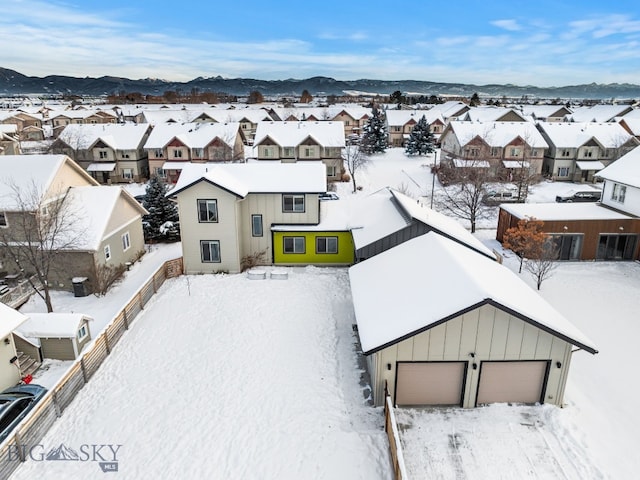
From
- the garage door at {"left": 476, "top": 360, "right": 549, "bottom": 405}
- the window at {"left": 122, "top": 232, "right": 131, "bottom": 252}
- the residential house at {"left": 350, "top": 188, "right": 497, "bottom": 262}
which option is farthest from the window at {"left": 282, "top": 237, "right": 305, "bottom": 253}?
the garage door at {"left": 476, "top": 360, "right": 549, "bottom": 405}

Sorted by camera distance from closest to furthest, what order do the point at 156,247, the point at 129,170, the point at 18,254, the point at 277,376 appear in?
the point at 277,376 → the point at 18,254 → the point at 156,247 → the point at 129,170

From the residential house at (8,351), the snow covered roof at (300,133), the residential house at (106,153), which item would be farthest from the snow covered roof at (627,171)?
the residential house at (106,153)

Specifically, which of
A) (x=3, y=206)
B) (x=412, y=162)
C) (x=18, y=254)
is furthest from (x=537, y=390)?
(x=412, y=162)

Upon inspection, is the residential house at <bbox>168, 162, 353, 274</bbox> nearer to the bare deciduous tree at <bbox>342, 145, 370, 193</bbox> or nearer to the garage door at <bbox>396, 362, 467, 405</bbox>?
the garage door at <bbox>396, 362, 467, 405</bbox>

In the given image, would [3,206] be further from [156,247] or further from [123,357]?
[123,357]

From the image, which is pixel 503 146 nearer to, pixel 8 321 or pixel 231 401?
pixel 231 401

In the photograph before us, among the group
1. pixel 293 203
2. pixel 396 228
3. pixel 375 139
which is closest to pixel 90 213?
pixel 293 203
